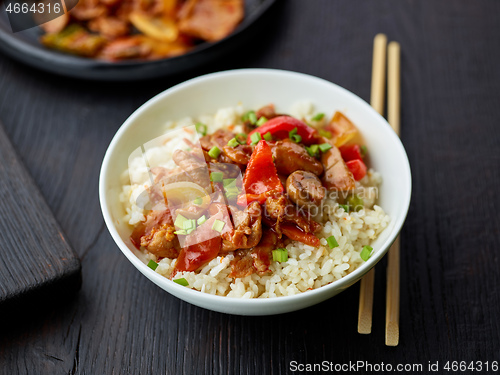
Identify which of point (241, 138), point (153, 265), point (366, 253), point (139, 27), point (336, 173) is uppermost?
point (139, 27)

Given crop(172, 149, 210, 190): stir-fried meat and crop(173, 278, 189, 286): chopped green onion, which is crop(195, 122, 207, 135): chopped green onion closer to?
crop(172, 149, 210, 190): stir-fried meat

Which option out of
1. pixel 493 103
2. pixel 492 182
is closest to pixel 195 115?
pixel 492 182

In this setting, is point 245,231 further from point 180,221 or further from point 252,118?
point 252,118

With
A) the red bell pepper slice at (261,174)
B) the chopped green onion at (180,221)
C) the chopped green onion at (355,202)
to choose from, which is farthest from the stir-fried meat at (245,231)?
the chopped green onion at (355,202)

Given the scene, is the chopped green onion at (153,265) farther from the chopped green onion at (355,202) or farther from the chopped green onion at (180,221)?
the chopped green onion at (355,202)

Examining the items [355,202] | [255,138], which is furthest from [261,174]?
[355,202]
